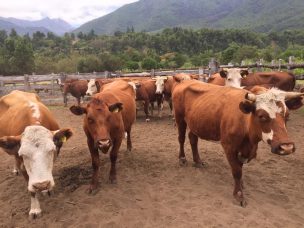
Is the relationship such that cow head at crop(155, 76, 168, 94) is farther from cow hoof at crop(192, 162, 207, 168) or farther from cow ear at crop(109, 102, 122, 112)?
cow ear at crop(109, 102, 122, 112)

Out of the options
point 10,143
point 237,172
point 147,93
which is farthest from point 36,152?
point 147,93

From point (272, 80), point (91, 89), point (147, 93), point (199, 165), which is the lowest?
point (199, 165)

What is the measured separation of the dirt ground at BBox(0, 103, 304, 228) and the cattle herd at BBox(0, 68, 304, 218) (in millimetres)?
290

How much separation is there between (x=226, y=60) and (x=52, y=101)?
3784 cm

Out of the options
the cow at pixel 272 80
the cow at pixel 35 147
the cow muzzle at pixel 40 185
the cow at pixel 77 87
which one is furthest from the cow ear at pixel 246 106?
the cow at pixel 77 87

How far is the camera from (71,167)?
6812 millimetres

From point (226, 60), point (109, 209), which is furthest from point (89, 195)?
point (226, 60)

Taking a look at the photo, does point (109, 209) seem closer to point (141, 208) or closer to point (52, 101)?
point (141, 208)

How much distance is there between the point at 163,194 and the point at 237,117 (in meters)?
1.69

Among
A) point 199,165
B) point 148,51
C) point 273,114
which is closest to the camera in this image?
point 273,114

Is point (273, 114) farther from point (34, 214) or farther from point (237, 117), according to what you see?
point (34, 214)

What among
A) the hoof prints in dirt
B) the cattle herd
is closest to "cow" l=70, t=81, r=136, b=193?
the cattle herd

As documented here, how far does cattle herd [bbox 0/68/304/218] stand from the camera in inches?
161

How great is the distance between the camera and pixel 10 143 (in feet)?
13.8
